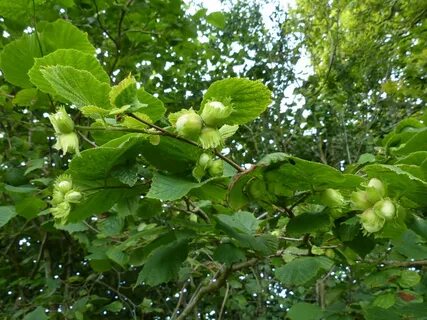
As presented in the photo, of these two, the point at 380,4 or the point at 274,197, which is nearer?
the point at 274,197

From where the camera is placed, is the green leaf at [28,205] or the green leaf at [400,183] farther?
the green leaf at [28,205]

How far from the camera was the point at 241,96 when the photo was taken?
610 millimetres

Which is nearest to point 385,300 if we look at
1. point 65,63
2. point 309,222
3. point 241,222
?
point 241,222

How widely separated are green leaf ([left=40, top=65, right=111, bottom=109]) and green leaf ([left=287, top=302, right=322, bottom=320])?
127 centimetres

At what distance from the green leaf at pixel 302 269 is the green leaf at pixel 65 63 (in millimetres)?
699

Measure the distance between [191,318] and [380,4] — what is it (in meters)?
3.27

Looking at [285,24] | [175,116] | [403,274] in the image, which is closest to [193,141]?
[175,116]

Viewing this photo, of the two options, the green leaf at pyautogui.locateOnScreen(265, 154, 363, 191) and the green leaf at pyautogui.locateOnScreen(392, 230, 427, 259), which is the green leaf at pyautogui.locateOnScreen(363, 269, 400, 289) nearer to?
the green leaf at pyautogui.locateOnScreen(392, 230, 427, 259)

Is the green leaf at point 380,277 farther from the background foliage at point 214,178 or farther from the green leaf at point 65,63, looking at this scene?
the green leaf at point 65,63

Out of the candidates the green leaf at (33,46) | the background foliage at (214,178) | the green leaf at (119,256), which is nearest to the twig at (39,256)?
the background foliage at (214,178)

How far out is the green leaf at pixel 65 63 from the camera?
604mm

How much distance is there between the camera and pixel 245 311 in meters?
3.15

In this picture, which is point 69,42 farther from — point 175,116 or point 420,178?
point 420,178

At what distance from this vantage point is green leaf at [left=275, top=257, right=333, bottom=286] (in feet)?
3.68
